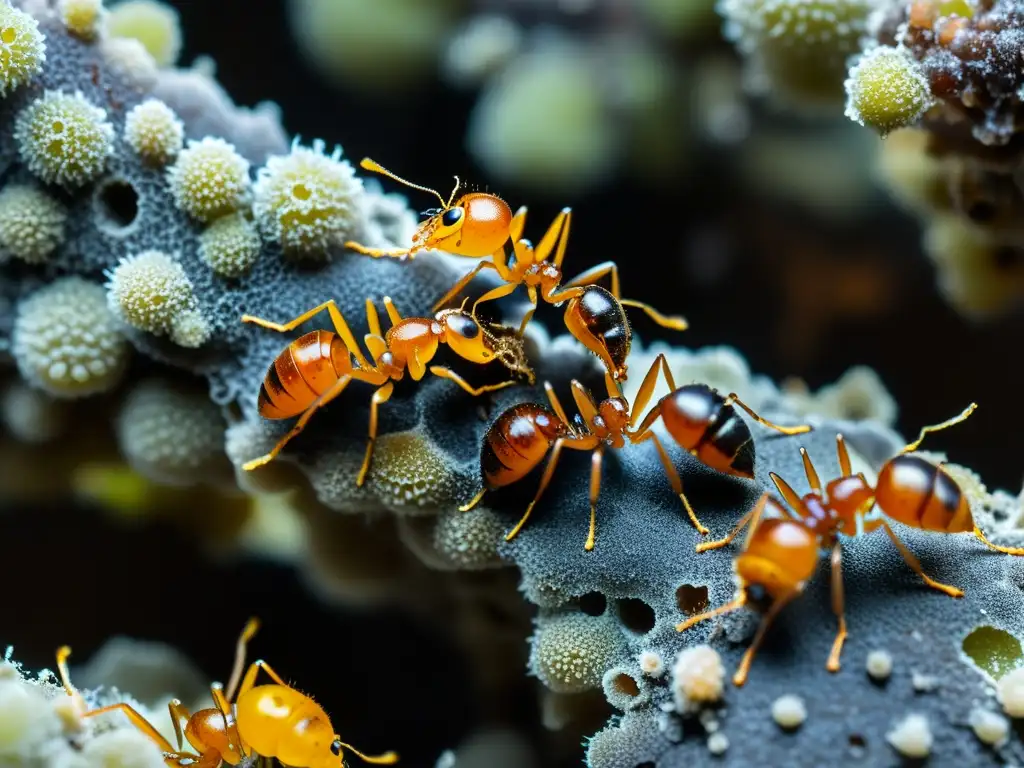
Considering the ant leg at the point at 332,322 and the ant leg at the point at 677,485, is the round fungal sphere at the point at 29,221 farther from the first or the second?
the ant leg at the point at 677,485

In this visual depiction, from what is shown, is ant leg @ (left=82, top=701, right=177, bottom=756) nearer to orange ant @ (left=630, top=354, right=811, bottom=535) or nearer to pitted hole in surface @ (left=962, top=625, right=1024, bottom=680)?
orange ant @ (left=630, top=354, right=811, bottom=535)

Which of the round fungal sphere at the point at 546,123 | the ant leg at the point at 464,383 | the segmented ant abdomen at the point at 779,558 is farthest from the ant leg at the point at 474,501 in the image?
the round fungal sphere at the point at 546,123

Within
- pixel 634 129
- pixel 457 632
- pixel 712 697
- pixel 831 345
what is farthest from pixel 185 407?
pixel 831 345

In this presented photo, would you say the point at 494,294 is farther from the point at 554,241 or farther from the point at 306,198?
the point at 306,198

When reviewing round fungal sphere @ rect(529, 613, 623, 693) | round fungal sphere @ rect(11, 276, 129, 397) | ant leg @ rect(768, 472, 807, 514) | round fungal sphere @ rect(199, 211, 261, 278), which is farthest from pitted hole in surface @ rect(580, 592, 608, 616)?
round fungal sphere @ rect(11, 276, 129, 397)

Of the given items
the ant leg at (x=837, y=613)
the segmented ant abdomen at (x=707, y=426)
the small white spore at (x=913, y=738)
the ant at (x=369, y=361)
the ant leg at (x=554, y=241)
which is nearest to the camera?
the small white spore at (x=913, y=738)

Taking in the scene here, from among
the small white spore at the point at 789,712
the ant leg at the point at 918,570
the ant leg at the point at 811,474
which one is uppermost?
the ant leg at the point at 811,474

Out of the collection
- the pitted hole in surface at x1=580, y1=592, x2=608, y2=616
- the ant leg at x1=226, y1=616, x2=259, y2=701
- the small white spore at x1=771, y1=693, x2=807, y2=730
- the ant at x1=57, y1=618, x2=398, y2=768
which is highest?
the small white spore at x1=771, y1=693, x2=807, y2=730
